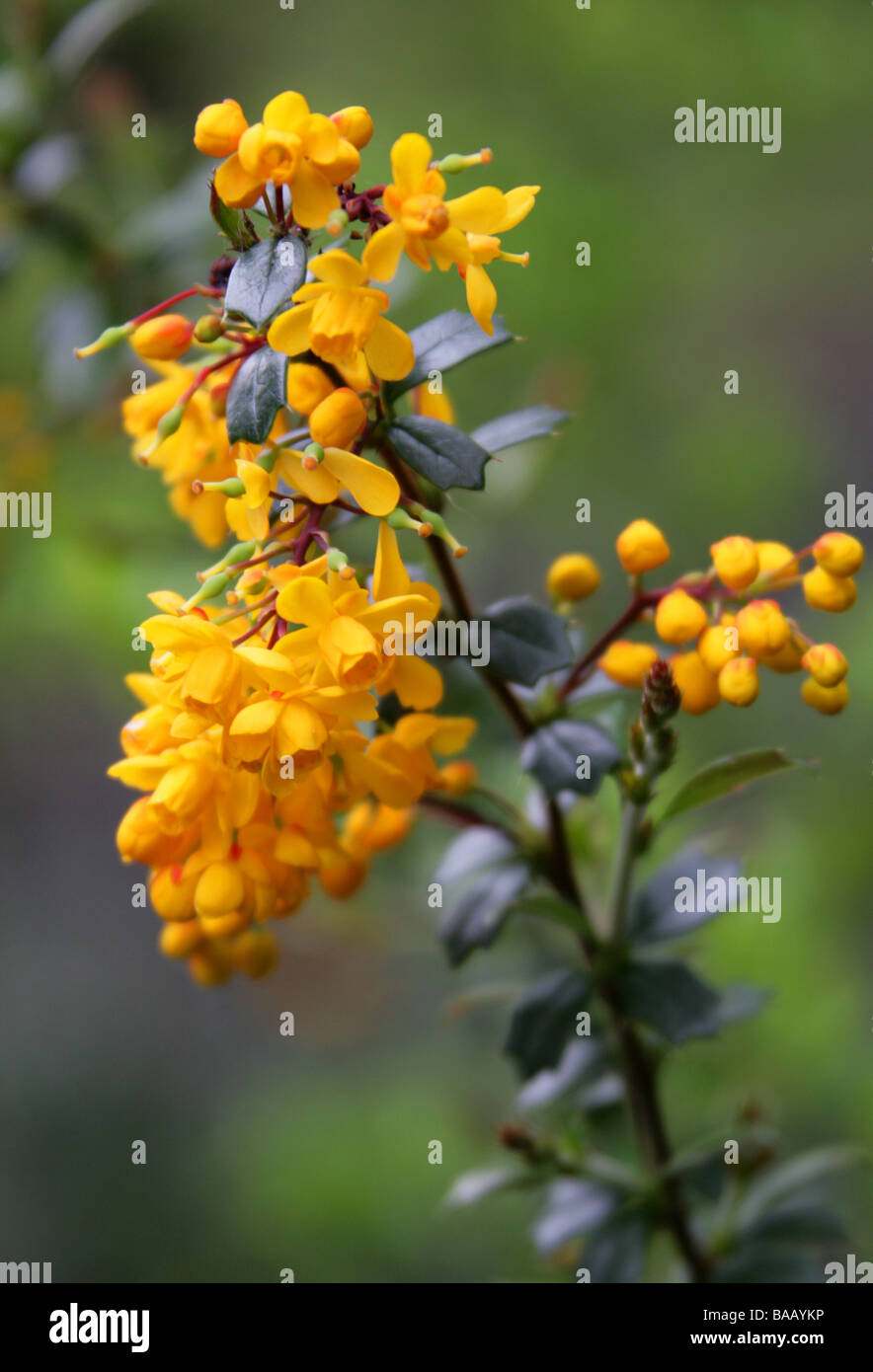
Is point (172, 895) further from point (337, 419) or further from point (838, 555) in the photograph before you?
point (838, 555)

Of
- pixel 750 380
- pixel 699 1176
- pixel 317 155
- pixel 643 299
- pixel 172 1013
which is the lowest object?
pixel 699 1176

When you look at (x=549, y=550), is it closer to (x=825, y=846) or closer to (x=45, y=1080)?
(x=825, y=846)

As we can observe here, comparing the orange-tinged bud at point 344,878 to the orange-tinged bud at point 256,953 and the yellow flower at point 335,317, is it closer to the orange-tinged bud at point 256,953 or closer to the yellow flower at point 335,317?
the orange-tinged bud at point 256,953

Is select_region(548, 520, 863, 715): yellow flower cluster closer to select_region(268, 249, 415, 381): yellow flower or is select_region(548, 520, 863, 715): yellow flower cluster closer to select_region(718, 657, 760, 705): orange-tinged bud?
select_region(718, 657, 760, 705): orange-tinged bud

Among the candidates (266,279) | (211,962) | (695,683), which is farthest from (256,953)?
(266,279)

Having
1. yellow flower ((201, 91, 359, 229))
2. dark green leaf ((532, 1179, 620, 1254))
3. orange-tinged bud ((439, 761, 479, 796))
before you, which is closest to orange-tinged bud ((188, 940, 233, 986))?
orange-tinged bud ((439, 761, 479, 796))
